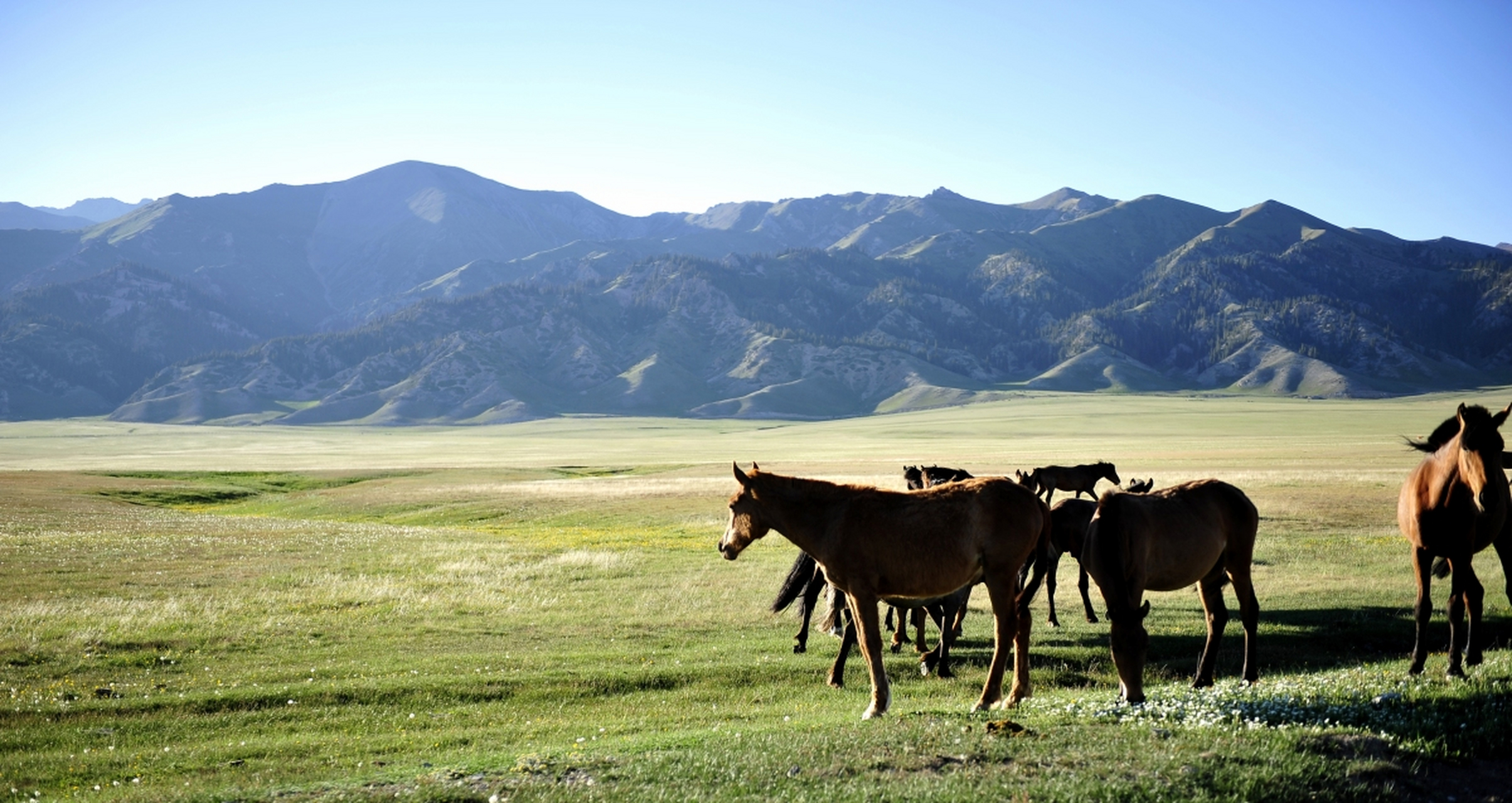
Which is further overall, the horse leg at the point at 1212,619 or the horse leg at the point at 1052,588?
the horse leg at the point at 1052,588

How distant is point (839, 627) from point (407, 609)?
30.9 feet

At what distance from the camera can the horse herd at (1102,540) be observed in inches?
396

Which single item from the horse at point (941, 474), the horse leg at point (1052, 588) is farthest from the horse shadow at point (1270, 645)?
the horse at point (941, 474)

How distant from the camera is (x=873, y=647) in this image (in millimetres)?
10172

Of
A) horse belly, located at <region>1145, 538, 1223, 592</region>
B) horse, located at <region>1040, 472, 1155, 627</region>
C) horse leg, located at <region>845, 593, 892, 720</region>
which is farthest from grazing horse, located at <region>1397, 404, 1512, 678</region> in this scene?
horse leg, located at <region>845, 593, 892, 720</region>

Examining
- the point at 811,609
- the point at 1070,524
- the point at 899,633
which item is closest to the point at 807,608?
the point at 811,609

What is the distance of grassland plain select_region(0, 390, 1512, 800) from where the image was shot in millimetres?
7602

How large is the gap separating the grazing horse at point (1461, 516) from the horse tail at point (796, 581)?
27.8 ft

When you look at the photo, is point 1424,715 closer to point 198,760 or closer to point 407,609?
point 198,760

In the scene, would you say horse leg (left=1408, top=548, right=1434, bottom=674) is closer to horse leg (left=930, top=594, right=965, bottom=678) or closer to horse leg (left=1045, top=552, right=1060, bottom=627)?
horse leg (left=1045, top=552, right=1060, bottom=627)

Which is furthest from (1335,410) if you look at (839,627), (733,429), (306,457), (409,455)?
(839,627)

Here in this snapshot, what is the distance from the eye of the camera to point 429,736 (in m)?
10.7

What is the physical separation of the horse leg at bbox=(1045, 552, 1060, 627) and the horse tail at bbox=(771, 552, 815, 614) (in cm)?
384

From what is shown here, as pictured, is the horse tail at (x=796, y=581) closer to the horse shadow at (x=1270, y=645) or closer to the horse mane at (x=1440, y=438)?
the horse shadow at (x=1270, y=645)
